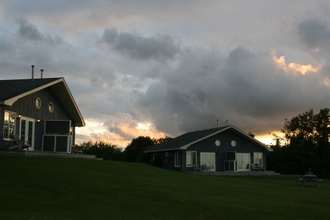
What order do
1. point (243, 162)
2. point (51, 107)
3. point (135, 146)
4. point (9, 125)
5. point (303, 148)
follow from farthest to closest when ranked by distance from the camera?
point (135, 146)
point (303, 148)
point (243, 162)
point (51, 107)
point (9, 125)

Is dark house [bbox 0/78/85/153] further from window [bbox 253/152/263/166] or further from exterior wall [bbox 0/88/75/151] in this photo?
window [bbox 253/152/263/166]

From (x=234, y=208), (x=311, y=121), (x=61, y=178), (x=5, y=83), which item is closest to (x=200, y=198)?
(x=234, y=208)

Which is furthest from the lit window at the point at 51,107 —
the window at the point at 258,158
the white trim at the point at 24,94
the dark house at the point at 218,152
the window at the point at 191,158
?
the window at the point at 258,158

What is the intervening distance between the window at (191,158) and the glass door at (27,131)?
1654 centimetres

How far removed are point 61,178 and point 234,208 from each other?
6.19 meters

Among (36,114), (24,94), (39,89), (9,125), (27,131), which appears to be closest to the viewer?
(24,94)

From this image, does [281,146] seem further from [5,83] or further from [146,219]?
[146,219]

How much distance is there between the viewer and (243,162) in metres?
40.0

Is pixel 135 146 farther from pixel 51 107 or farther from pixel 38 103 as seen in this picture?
pixel 38 103

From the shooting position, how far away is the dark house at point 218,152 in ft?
124

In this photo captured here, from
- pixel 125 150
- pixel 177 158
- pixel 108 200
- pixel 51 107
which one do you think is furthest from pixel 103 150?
pixel 108 200

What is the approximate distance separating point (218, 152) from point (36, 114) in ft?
63.0

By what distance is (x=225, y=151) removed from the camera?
39250 mm

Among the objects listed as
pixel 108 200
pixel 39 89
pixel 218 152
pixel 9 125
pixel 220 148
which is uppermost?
pixel 39 89
